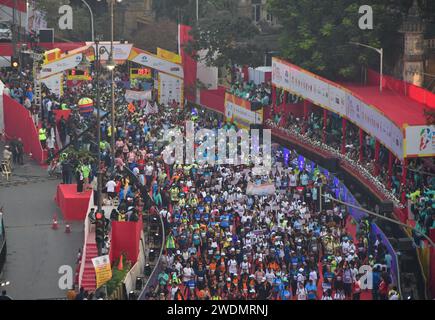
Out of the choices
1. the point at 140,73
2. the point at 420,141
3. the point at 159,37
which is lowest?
the point at 140,73

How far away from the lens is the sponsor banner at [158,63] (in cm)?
6650

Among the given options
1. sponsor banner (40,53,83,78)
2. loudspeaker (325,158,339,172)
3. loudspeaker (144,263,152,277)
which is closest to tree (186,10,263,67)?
sponsor banner (40,53,83,78)

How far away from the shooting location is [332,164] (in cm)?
4591

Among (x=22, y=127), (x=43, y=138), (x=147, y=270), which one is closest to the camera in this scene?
(x=147, y=270)

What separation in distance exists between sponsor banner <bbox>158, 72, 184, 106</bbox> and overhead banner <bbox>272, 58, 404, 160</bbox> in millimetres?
7488

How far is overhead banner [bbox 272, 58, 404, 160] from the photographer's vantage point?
43.9 m

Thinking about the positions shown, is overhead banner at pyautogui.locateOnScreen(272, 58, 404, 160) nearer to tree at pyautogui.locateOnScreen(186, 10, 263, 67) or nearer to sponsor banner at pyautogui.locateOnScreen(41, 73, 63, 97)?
tree at pyautogui.locateOnScreen(186, 10, 263, 67)

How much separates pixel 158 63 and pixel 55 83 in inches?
277

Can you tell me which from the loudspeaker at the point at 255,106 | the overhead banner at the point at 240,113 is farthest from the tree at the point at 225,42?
the loudspeaker at the point at 255,106

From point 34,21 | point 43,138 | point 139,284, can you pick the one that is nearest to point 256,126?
point 43,138

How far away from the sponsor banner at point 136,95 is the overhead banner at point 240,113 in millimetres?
6610

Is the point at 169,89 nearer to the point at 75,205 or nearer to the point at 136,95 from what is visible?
the point at 136,95
